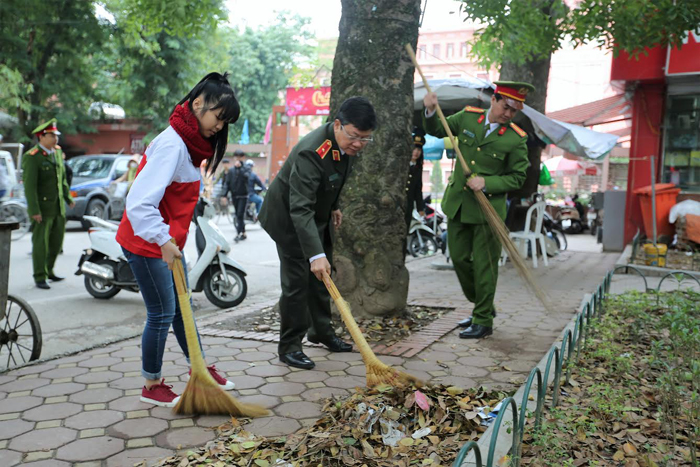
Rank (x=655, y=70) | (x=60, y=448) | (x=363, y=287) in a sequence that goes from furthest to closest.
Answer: (x=655, y=70) → (x=363, y=287) → (x=60, y=448)

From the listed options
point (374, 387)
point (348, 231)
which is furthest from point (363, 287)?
point (374, 387)

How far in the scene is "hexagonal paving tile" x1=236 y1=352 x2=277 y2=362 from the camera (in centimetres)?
449

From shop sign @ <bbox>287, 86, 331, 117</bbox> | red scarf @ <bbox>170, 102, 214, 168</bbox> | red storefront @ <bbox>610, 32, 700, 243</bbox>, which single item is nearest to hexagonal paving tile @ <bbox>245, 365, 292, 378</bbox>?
red scarf @ <bbox>170, 102, 214, 168</bbox>

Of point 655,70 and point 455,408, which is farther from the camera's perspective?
point 655,70

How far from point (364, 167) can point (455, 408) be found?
108 inches

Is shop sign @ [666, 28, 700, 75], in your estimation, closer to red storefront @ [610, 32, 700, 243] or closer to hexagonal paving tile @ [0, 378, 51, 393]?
red storefront @ [610, 32, 700, 243]

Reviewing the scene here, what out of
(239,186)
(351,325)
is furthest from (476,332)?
(239,186)


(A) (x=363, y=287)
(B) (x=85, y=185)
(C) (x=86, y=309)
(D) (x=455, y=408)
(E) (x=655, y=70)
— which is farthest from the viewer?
(B) (x=85, y=185)

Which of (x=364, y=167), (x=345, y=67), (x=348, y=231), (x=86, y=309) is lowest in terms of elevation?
(x=86, y=309)

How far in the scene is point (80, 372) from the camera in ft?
13.7

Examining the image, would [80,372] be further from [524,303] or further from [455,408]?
[524,303]

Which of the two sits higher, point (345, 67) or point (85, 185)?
point (345, 67)

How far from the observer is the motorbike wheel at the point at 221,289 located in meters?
6.71

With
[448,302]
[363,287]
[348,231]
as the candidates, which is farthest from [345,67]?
[448,302]
